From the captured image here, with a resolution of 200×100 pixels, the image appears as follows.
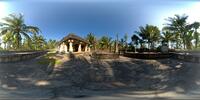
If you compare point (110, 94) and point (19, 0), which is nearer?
point (110, 94)

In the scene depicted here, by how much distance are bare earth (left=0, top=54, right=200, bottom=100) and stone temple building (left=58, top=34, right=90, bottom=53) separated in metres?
0.06

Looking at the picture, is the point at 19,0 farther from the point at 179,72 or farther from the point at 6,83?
the point at 179,72

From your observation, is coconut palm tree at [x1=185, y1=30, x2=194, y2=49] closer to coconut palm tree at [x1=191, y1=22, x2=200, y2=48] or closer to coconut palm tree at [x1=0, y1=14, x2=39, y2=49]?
coconut palm tree at [x1=191, y1=22, x2=200, y2=48]

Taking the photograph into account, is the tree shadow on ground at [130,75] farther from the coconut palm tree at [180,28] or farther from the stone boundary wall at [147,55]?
the coconut palm tree at [180,28]

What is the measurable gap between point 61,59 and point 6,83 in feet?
2.24

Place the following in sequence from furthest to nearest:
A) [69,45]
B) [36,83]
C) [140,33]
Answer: [36,83], [140,33], [69,45]

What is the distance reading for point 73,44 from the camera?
1.29 meters

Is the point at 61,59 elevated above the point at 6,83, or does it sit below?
above

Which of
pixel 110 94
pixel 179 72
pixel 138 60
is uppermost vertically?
pixel 138 60

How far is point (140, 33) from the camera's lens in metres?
1.44

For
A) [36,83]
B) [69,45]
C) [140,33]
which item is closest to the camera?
[69,45]

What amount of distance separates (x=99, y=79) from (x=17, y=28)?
0.76 metres

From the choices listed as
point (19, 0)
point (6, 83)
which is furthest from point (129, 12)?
point (6, 83)

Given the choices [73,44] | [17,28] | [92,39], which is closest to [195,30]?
[92,39]
